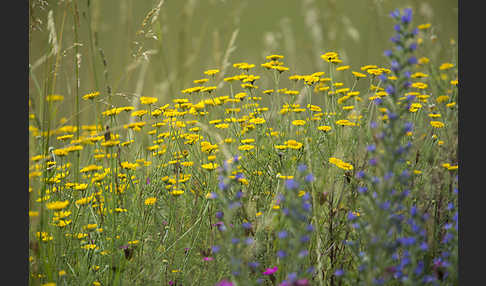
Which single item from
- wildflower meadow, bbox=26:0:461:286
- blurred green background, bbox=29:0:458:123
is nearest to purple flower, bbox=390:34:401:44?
wildflower meadow, bbox=26:0:461:286

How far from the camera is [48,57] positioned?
2500 mm

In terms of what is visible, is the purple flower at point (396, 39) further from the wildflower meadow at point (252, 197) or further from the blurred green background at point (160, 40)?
the blurred green background at point (160, 40)

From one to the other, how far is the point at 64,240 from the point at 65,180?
1.40ft

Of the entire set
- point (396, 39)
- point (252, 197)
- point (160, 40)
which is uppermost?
point (160, 40)

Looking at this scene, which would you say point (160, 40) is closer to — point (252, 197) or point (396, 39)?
point (252, 197)

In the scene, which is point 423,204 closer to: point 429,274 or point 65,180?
point 429,274

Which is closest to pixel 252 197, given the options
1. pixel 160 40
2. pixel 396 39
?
pixel 160 40

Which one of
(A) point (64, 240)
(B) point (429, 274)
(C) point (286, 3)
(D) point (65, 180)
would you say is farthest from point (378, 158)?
(C) point (286, 3)

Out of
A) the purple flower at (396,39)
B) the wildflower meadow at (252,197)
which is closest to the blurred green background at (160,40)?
the wildflower meadow at (252,197)

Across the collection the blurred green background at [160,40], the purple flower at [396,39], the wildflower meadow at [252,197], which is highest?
the blurred green background at [160,40]

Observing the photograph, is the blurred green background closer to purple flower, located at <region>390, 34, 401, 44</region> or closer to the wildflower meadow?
the wildflower meadow

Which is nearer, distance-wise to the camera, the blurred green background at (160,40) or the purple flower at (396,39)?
the purple flower at (396,39)

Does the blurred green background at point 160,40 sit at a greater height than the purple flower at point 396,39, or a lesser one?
greater

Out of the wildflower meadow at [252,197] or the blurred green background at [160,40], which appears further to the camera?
the blurred green background at [160,40]
